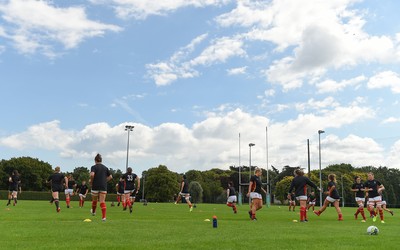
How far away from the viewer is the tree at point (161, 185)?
95375 millimetres

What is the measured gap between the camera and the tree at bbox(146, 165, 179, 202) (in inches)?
3755

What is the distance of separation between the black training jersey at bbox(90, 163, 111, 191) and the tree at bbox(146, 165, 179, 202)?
81243 mm

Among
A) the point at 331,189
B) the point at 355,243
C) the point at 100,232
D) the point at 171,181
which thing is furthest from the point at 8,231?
the point at 171,181

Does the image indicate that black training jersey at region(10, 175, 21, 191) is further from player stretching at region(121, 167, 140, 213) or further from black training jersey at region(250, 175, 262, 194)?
black training jersey at region(250, 175, 262, 194)

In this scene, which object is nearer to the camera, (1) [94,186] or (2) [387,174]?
(1) [94,186]

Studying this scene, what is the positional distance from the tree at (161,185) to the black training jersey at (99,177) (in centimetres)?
8124

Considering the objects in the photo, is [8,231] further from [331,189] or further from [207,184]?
[207,184]

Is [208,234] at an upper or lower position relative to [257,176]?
lower

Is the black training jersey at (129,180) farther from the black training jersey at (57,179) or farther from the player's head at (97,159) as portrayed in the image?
the player's head at (97,159)

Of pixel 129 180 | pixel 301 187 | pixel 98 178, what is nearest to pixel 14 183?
pixel 129 180

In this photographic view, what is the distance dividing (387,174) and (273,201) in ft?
127

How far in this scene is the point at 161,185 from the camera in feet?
316

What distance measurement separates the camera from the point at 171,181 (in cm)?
9700

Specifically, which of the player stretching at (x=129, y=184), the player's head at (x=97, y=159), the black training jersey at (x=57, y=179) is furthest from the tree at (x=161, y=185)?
the player's head at (x=97, y=159)
